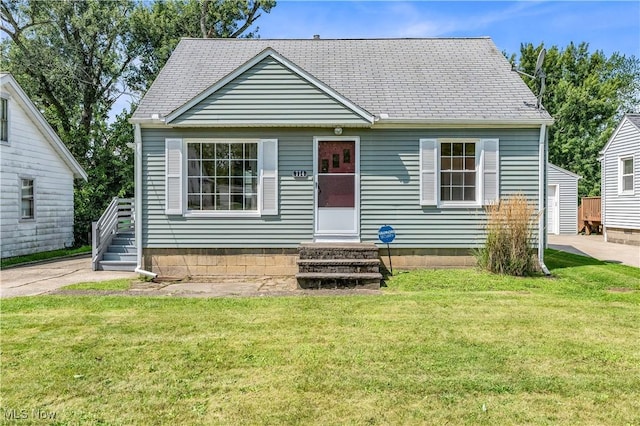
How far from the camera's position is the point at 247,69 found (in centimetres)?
833

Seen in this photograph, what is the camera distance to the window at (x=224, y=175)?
28.5 ft

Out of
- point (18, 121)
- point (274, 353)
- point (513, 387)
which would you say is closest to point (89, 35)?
point (18, 121)

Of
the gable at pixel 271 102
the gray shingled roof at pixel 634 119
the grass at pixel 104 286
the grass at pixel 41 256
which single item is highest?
the gray shingled roof at pixel 634 119

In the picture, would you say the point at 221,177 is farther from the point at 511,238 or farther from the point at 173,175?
the point at 511,238

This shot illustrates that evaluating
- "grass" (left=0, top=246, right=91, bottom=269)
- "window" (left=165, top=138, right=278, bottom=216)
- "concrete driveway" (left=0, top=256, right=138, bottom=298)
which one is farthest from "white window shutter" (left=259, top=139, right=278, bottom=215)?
"grass" (left=0, top=246, right=91, bottom=269)

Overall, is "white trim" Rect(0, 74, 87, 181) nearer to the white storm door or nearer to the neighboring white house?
the neighboring white house

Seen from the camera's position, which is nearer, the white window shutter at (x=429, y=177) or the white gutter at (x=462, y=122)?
the white gutter at (x=462, y=122)

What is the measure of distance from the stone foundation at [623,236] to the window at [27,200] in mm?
19256

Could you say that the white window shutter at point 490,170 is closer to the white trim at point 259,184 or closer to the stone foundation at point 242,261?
the stone foundation at point 242,261

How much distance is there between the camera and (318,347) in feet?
13.7

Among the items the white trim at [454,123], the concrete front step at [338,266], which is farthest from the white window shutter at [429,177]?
the concrete front step at [338,266]

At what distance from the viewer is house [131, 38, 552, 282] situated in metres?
8.46

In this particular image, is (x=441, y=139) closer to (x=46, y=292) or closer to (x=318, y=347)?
(x=318, y=347)

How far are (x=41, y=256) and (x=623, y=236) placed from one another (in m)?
18.8
